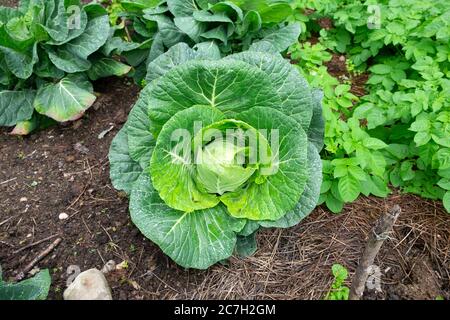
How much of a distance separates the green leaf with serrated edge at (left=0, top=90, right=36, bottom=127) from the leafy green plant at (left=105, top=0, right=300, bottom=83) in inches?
25.6

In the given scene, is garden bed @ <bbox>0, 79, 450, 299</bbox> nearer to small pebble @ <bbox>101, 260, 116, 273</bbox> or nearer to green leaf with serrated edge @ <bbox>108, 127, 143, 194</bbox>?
small pebble @ <bbox>101, 260, 116, 273</bbox>

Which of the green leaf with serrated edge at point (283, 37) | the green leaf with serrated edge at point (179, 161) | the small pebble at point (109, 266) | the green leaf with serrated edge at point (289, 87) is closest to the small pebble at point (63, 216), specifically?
the small pebble at point (109, 266)

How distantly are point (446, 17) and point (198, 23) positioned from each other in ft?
5.20

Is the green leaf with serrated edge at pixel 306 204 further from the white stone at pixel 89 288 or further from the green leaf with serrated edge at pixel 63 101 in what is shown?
the green leaf with serrated edge at pixel 63 101

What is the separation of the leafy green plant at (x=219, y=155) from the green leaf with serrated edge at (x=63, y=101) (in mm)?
872

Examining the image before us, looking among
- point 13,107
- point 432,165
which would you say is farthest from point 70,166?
point 432,165

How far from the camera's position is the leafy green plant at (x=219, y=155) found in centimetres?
201

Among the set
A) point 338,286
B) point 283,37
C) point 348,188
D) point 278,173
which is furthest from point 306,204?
point 283,37

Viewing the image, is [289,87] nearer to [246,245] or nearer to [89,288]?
[246,245]

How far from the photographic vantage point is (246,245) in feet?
7.45

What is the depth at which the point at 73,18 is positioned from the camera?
9.57ft

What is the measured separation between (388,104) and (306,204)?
3.41 feet

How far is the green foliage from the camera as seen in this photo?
7.98 feet

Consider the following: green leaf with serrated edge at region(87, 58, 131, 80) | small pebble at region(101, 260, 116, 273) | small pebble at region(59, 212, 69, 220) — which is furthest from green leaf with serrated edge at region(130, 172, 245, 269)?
green leaf with serrated edge at region(87, 58, 131, 80)
